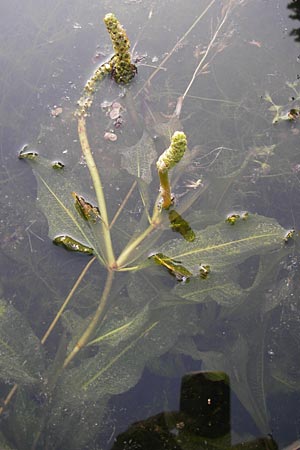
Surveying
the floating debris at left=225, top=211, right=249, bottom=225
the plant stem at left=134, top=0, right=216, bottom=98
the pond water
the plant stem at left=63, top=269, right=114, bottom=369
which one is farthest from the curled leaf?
the plant stem at left=134, top=0, right=216, bottom=98

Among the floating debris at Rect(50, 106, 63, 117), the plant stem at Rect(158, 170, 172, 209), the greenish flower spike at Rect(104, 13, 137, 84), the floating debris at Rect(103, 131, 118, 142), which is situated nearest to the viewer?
the plant stem at Rect(158, 170, 172, 209)

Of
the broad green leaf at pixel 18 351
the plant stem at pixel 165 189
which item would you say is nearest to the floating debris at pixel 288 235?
the plant stem at pixel 165 189

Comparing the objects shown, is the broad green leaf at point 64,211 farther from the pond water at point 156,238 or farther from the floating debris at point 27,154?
the floating debris at point 27,154

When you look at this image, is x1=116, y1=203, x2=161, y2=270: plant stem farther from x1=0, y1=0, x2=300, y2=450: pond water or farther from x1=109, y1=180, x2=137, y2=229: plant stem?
x1=109, y1=180, x2=137, y2=229: plant stem

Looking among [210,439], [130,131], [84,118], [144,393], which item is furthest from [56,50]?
[210,439]

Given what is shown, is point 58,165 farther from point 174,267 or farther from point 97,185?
point 174,267

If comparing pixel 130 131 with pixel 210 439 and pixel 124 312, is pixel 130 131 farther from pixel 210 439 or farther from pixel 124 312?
pixel 210 439

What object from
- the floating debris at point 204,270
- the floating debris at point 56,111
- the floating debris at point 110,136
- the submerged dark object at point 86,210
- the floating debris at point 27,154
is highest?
the floating debris at point 56,111

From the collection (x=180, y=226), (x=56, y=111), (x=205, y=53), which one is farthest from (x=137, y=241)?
(x=205, y=53)
